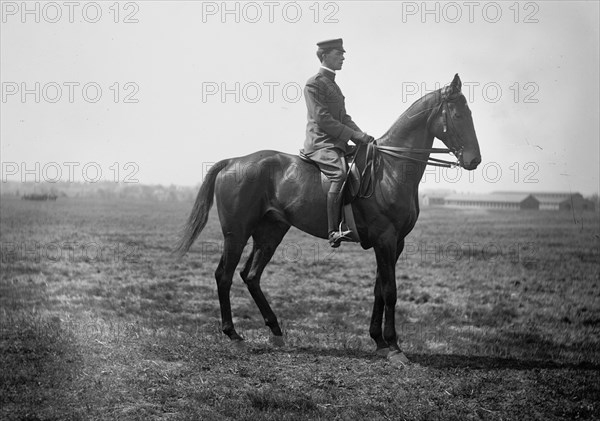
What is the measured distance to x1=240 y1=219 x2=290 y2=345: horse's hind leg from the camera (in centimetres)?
779

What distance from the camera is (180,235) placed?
7.92 meters

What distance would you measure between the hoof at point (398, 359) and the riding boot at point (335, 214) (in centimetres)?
159

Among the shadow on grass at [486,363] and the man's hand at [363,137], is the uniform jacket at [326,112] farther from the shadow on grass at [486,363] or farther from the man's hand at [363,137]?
the shadow on grass at [486,363]

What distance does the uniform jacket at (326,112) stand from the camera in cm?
697

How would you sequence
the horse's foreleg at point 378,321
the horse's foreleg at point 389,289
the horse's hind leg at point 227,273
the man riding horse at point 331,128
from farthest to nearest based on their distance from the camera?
the horse's hind leg at point 227,273, the horse's foreleg at point 378,321, the man riding horse at point 331,128, the horse's foreleg at point 389,289

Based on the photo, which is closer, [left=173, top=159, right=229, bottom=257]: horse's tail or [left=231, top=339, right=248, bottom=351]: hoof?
[left=231, top=339, right=248, bottom=351]: hoof

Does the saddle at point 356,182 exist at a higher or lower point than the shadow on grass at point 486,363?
higher

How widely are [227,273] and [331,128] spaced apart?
2576 millimetres

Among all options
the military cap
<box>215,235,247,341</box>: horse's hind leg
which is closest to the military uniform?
the military cap

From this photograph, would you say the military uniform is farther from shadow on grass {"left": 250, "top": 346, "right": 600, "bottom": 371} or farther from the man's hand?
shadow on grass {"left": 250, "top": 346, "right": 600, "bottom": 371}

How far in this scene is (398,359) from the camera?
266 inches

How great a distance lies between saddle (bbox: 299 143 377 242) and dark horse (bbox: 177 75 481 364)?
0.09 meters

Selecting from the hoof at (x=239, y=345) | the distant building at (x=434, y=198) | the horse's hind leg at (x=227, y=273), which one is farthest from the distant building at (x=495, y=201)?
the hoof at (x=239, y=345)

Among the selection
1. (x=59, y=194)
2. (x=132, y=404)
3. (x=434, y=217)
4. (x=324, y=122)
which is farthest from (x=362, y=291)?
(x=434, y=217)
